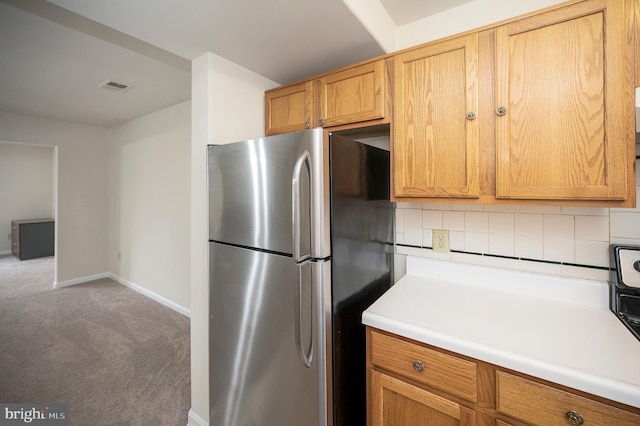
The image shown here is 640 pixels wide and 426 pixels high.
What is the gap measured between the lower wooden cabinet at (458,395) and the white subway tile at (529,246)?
722mm

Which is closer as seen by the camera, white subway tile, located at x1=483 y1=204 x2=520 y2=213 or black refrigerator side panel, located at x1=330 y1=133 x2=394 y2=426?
black refrigerator side panel, located at x1=330 y1=133 x2=394 y2=426

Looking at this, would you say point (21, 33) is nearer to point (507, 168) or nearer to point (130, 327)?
point (130, 327)

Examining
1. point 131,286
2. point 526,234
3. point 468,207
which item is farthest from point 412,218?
point 131,286

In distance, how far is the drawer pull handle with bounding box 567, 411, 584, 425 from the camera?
0.78 meters

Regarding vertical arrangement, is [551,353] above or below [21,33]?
below

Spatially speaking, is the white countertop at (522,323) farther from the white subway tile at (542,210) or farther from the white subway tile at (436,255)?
the white subway tile at (542,210)

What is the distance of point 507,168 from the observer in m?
1.12

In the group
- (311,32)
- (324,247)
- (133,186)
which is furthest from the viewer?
(133,186)

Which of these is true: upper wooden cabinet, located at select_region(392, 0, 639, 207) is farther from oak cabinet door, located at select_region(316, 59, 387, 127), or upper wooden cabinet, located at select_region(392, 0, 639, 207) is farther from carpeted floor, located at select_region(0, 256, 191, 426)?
carpeted floor, located at select_region(0, 256, 191, 426)

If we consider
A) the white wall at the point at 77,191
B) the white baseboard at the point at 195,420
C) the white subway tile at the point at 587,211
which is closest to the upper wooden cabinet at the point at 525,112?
the white subway tile at the point at 587,211

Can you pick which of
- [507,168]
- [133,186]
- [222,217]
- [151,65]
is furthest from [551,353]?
[133,186]

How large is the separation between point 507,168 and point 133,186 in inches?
179

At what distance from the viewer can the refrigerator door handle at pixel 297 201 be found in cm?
110

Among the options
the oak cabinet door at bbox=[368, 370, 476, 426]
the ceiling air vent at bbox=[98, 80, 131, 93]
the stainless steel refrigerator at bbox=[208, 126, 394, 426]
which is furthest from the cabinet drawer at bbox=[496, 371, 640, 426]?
the ceiling air vent at bbox=[98, 80, 131, 93]
